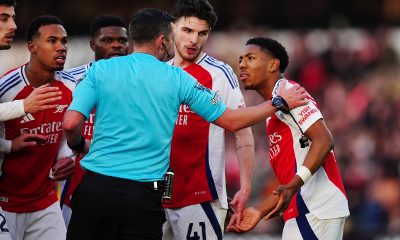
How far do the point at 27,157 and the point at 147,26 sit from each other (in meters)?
2.03

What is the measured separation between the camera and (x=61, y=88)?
31.5ft

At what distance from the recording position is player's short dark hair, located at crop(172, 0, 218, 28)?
9.52 metres

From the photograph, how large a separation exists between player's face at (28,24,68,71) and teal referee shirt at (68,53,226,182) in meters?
1.65

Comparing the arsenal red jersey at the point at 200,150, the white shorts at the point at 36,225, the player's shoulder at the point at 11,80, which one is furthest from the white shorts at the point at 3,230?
the arsenal red jersey at the point at 200,150

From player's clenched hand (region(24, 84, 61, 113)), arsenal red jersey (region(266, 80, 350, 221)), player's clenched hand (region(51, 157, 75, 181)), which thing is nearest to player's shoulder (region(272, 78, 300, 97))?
arsenal red jersey (region(266, 80, 350, 221))

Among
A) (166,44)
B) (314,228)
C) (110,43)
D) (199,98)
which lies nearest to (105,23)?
(110,43)

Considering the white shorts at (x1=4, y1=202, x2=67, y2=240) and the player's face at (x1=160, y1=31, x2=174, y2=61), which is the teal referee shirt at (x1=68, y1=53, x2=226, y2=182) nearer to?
the player's face at (x1=160, y1=31, x2=174, y2=61)

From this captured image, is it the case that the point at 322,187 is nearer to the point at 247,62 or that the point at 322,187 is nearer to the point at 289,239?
the point at 289,239

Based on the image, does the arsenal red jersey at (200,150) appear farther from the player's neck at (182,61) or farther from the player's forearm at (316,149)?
the player's forearm at (316,149)

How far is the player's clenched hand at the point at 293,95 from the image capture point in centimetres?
820

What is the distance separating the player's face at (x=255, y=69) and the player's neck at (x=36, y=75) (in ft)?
5.92

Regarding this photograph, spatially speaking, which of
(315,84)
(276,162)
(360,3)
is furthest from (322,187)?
(360,3)

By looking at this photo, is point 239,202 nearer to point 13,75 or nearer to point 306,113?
point 306,113

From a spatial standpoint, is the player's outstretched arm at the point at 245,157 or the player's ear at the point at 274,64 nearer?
the player's ear at the point at 274,64
